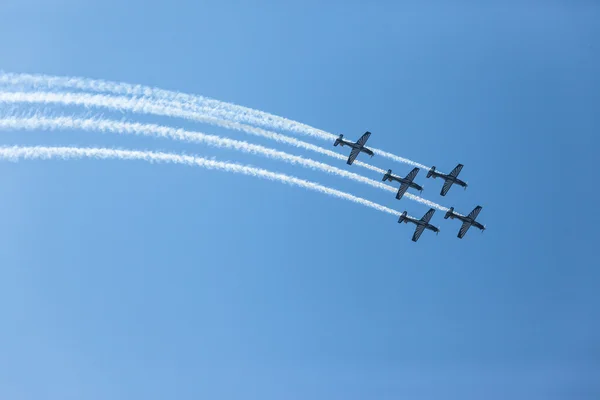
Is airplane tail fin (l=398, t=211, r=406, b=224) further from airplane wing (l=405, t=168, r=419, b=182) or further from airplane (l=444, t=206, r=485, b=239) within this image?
airplane (l=444, t=206, r=485, b=239)

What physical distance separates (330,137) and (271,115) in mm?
8658

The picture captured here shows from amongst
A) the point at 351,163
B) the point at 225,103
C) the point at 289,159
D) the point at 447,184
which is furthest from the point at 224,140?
the point at 447,184

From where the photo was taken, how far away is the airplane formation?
52.4m

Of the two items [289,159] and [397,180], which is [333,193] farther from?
[397,180]

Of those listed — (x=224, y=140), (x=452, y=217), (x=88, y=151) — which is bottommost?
(x=88, y=151)

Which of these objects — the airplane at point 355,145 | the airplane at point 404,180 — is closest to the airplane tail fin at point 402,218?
the airplane at point 404,180

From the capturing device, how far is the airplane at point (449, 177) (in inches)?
2170

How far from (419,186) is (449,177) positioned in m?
2.67

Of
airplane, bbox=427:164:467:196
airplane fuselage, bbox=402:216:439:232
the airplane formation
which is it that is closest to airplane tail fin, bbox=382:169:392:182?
the airplane formation

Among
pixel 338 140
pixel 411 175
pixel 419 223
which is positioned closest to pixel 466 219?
pixel 419 223

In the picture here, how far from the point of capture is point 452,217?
5666 centimetres

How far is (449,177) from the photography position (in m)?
55.3

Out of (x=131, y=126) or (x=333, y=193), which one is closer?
(x=131, y=126)

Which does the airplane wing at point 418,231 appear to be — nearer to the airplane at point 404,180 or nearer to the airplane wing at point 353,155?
the airplane at point 404,180
